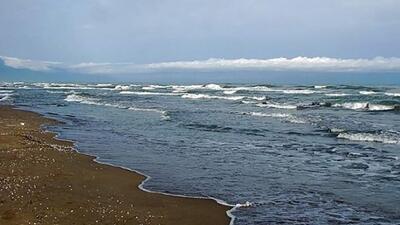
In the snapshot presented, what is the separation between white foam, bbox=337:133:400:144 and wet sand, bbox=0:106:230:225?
960 centimetres

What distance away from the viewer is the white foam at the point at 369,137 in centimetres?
1672

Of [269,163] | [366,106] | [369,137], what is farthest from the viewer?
[366,106]

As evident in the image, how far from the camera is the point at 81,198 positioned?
8375 millimetres

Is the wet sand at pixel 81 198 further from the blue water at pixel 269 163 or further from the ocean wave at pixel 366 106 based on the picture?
the ocean wave at pixel 366 106

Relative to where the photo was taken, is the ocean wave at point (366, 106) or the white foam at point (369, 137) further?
the ocean wave at point (366, 106)

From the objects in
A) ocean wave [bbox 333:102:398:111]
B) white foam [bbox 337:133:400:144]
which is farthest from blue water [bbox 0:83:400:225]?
ocean wave [bbox 333:102:398:111]

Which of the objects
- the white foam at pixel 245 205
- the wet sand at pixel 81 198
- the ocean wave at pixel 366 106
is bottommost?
the white foam at pixel 245 205

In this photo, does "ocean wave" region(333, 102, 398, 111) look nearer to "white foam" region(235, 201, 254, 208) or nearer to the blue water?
the blue water

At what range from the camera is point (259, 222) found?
24.4 feet

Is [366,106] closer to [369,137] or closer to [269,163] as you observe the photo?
[369,137]

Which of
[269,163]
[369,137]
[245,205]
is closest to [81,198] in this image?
[245,205]

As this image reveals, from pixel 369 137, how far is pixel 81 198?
1219 cm

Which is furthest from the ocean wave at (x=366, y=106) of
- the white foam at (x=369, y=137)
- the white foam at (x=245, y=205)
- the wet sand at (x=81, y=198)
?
the white foam at (x=245, y=205)

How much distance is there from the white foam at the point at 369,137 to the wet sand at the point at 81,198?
9599 mm
